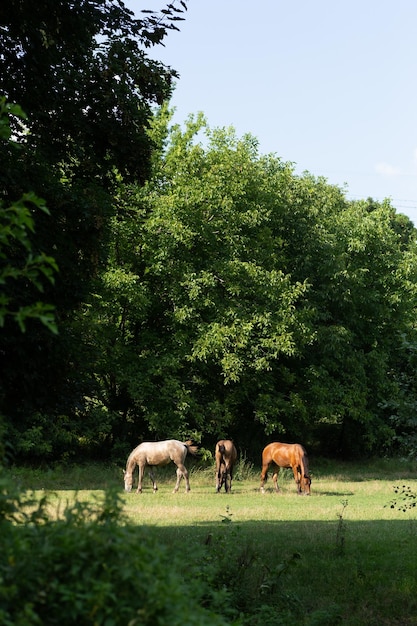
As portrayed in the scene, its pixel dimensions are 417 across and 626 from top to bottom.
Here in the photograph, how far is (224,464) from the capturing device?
1026 inches

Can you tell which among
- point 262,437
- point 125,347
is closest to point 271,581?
point 125,347

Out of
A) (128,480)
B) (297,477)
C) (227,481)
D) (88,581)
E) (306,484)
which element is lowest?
(128,480)

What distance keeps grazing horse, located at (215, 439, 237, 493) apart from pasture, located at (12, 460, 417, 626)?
18.6 inches

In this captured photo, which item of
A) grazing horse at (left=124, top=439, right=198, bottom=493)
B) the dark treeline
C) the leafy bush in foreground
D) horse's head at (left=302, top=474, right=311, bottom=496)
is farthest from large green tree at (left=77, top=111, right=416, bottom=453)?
the leafy bush in foreground

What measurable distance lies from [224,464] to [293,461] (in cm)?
229

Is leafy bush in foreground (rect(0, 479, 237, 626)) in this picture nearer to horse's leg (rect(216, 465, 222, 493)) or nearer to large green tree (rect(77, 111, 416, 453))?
horse's leg (rect(216, 465, 222, 493))

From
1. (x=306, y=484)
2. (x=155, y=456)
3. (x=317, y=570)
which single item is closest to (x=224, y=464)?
(x=155, y=456)

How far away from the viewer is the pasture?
9.17 meters

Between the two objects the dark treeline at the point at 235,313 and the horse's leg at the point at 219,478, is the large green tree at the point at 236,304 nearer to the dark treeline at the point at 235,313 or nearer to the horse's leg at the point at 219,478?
the dark treeline at the point at 235,313

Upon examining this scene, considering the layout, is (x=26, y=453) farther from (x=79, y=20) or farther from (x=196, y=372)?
(x=79, y=20)

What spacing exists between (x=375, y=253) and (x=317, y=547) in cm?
3015

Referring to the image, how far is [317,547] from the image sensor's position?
13.0 metres

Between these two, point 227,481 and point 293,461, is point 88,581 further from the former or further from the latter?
point 293,461

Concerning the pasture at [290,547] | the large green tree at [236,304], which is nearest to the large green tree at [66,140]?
the pasture at [290,547]
